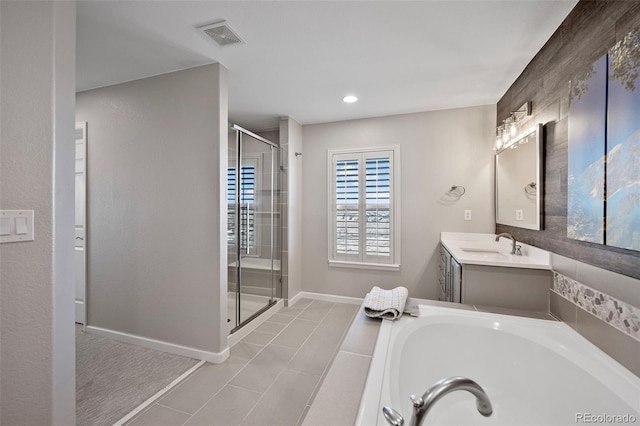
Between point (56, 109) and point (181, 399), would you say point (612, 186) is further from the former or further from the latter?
point (181, 399)

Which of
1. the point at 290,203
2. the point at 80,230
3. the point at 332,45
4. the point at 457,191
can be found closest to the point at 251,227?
the point at 290,203

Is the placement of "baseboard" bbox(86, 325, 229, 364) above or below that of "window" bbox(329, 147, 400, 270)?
below

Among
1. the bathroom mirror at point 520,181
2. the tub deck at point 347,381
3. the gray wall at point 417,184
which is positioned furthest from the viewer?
the gray wall at point 417,184

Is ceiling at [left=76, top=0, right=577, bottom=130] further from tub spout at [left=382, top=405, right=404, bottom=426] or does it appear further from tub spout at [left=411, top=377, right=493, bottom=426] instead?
tub spout at [left=382, top=405, right=404, bottom=426]

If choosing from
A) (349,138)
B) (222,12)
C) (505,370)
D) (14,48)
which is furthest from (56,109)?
(349,138)

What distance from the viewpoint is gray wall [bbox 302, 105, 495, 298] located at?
3.02 meters

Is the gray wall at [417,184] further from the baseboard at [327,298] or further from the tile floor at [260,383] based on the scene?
the tile floor at [260,383]

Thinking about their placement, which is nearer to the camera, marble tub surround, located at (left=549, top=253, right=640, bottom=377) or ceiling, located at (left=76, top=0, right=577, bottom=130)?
marble tub surround, located at (left=549, top=253, right=640, bottom=377)

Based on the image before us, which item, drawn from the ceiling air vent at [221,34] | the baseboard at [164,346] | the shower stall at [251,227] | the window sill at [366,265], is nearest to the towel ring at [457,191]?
the window sill at [366,265]

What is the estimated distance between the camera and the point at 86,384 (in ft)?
6.28

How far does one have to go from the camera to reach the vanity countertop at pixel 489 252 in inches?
75.8

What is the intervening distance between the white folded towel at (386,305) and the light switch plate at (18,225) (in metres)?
1.74

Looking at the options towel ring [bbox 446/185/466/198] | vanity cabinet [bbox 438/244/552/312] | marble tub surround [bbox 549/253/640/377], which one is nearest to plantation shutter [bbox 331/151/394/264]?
towel ring [bbox 446/185/466/198]

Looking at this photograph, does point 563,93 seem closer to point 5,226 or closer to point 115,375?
point 5,226
